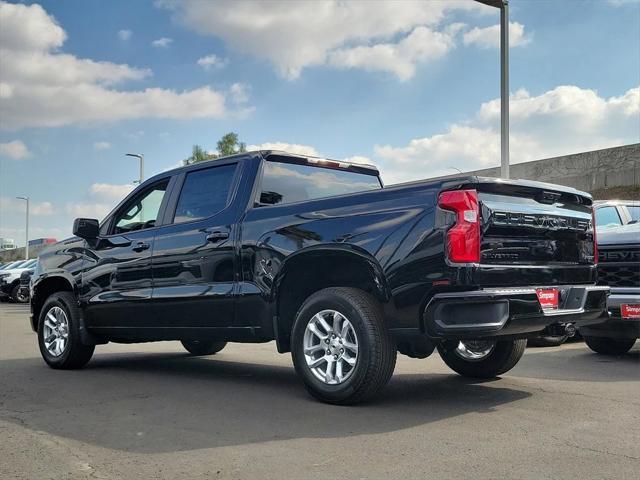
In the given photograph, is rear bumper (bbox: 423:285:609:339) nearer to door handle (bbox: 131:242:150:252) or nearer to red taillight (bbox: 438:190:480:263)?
red taillight (bbox: 438:190:480:263)

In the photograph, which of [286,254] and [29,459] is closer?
[29,459]

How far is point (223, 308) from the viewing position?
19.4 ft

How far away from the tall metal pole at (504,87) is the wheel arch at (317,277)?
29.5ft

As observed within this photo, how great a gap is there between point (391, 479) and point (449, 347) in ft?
9.42

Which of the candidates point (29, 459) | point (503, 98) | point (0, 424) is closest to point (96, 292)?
point (0, 424)

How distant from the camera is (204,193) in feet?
21.2

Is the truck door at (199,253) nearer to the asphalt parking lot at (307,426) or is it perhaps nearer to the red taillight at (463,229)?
the asphalt parking lot at (307,426)

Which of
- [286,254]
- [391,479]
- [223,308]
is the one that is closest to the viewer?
[391,479]

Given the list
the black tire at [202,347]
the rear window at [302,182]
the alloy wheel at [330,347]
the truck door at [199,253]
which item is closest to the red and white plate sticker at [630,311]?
the rear window at [302,182]

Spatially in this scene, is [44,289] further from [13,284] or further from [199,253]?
[13,284]

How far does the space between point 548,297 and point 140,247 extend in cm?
385

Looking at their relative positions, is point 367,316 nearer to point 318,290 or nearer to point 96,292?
point 318,290

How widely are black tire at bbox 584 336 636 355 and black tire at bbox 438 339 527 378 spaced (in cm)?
256

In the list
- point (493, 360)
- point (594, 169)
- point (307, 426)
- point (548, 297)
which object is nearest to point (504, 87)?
point (493, 360)
